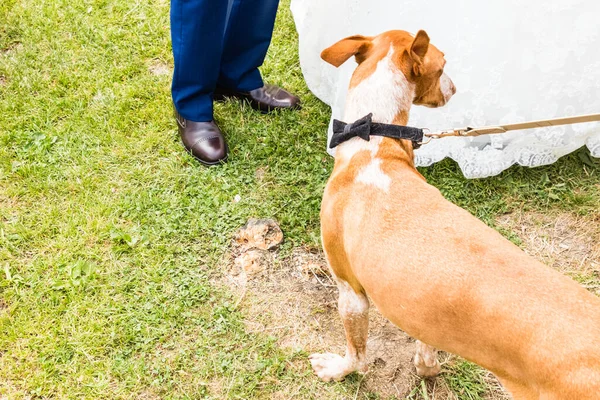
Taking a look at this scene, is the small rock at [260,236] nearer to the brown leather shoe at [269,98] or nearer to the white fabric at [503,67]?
the white fabric at [503,67]

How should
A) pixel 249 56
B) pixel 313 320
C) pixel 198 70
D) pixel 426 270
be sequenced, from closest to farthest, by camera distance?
pixel 426 270
pixel 313 320
pixel 198 70
pixel 249 56

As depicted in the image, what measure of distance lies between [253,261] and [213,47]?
141cm

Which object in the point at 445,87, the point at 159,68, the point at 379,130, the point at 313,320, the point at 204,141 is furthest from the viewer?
the point at 159,68

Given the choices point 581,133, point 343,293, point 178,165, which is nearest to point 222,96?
point 178,165

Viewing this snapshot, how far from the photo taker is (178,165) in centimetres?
386

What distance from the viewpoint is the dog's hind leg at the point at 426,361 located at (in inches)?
107

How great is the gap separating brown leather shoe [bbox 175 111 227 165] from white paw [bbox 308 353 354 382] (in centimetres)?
160

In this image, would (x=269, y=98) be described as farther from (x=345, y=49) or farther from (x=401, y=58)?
(x=401, y=58)

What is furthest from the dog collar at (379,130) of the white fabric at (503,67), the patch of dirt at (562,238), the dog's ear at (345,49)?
the patch of dirt at (562,238)

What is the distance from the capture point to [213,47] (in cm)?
347

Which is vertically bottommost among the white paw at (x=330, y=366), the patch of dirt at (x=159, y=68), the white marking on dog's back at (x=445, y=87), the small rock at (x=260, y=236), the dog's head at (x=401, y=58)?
the white paw at (x=330, y=366)

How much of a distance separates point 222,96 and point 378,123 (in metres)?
2.05

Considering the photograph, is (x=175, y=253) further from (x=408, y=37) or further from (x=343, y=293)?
(x=408, y=37)

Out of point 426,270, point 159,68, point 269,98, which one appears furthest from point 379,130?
point 159,68
